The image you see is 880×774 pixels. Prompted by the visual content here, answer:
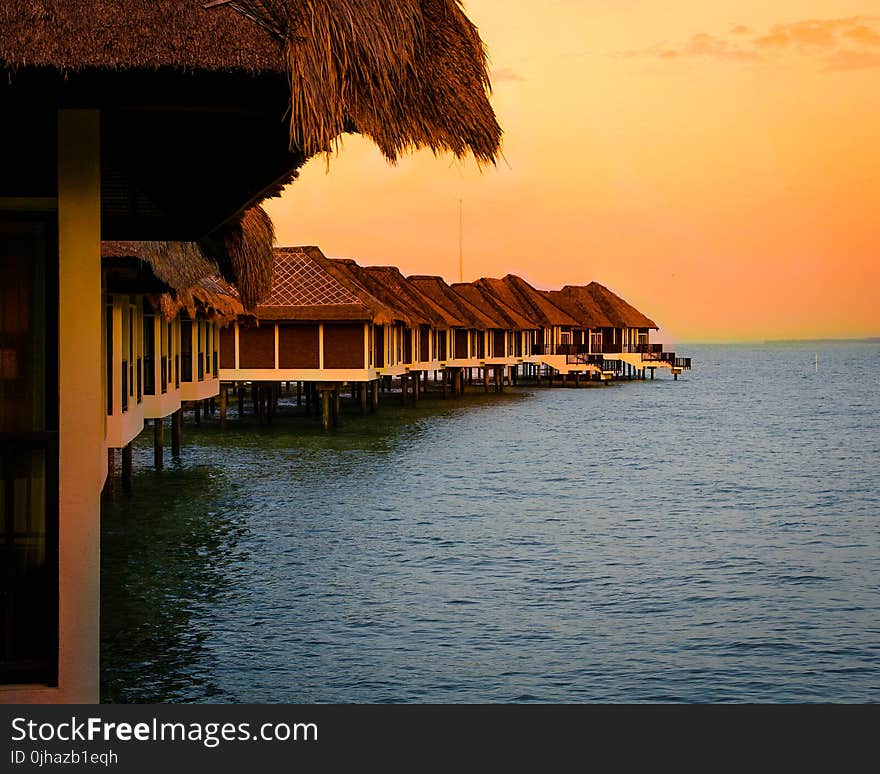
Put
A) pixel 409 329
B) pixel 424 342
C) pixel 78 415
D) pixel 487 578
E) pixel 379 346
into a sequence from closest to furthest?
pixel 78 415, pixel 487 578, pixel 379 346, pixel 409 329, pixel 424 342

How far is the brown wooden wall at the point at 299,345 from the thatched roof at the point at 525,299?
35928mm

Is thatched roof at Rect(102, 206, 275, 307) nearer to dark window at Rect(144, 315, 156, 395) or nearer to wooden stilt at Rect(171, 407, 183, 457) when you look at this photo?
dark window at Rect(144, 315, 156, 395)

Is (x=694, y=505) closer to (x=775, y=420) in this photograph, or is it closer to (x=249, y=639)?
(x=249, y=639)

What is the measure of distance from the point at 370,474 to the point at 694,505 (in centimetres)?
655

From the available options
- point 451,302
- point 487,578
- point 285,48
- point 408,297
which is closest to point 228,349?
point 408,297

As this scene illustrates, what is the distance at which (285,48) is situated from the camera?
508 cm

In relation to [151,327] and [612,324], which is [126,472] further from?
[612,324]

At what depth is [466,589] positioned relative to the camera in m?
12.8

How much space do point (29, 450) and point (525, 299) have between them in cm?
6852

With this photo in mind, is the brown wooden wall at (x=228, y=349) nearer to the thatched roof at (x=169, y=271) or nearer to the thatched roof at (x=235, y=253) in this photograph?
the thatched roof at (x=169, y=271)

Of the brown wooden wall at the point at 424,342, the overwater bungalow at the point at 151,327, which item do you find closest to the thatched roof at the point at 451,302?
the brown wooden wall at the point at 424,342

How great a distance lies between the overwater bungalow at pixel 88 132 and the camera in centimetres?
503

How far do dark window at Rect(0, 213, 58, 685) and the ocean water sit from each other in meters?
2.99
